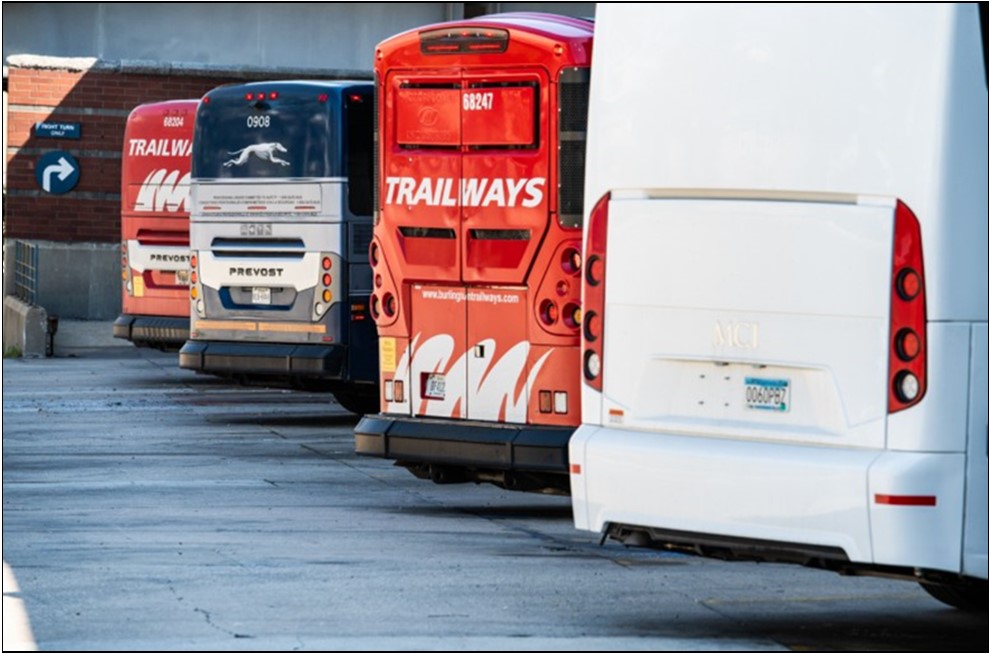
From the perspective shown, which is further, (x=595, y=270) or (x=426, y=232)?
(x=426, y=232)

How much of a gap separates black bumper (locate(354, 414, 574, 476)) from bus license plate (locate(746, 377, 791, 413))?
347 cm

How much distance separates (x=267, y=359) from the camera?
18.6 meters

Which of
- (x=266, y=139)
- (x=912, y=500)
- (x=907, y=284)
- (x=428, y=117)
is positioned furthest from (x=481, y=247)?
(x=266, y=139)

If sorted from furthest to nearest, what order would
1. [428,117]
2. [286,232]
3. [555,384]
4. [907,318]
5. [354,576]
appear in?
[286,232] → [428,117] → [555,384] → [354,576] → [907,318]

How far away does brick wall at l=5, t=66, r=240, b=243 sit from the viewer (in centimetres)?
3188

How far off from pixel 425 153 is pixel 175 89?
20340 millimetres

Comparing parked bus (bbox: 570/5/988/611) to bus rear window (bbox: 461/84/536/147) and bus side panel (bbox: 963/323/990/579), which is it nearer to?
bus side panel (bbox: 963/323/990/579)

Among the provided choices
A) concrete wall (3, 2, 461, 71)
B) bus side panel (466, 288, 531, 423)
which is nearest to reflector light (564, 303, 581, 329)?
bus side panel (466, 288, 531, 423)

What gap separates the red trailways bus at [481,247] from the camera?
12.4 metres

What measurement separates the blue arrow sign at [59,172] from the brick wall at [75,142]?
0.08 m

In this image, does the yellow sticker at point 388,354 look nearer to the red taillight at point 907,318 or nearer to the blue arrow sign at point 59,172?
the red taillight at point 907,318

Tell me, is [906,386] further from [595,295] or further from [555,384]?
[555,384]

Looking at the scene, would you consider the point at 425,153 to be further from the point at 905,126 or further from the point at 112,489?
the point at 905,126

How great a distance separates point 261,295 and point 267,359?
0.57 meters
